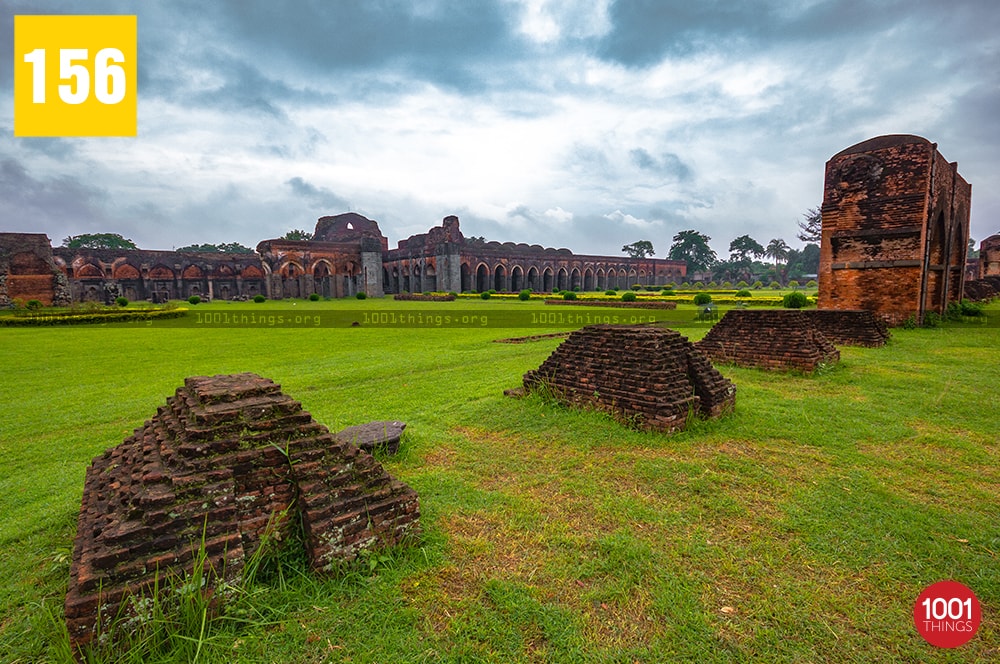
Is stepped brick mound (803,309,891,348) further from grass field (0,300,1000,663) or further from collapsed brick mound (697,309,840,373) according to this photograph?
grass field (0,300,1000,663)

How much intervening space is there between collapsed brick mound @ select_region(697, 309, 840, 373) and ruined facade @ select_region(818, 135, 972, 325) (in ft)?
22.3

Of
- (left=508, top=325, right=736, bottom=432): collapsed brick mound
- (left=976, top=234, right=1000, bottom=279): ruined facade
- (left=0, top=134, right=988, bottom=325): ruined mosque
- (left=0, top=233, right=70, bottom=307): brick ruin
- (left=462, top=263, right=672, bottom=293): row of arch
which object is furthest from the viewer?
(left=462, top=263, right=672, bottom=293): row of arch

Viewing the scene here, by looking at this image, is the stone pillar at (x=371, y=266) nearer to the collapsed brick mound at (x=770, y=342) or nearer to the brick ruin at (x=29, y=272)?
the brick ruin at (x=29, y=272)

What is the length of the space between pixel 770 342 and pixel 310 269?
33.6 meters

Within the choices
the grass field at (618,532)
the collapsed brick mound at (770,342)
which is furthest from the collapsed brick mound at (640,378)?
the collapsed brick mound at (770,342)

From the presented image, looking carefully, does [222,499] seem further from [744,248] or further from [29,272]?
[744,248]

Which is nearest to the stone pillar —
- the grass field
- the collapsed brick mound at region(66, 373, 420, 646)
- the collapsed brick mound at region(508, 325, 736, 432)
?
the grass field

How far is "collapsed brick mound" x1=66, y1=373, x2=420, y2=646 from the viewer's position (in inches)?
68.2

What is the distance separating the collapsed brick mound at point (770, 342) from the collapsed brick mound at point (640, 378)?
9.04ft

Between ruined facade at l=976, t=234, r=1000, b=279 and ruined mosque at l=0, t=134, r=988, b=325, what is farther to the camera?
ruined facade at l=976, t=234, r=1000, b=279

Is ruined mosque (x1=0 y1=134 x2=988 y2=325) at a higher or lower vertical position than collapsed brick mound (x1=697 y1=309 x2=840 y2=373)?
higher

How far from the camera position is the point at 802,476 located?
3.23 metres

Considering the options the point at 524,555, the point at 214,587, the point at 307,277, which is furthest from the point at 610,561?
the point at 307,277

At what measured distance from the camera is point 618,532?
2525mm
